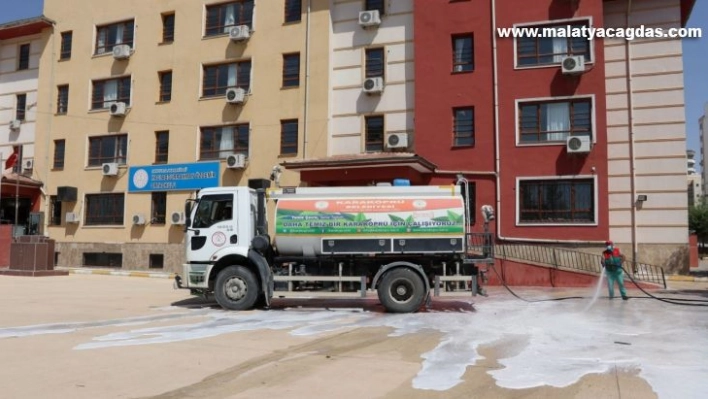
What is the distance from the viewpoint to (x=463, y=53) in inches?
890

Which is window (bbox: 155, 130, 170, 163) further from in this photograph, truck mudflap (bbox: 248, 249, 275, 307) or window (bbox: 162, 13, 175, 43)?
truck mudflap (bbox: 248, 249, 275, 307)

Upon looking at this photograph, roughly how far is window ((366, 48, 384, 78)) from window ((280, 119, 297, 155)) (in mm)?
4057

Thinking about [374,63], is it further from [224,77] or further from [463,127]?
[224,77]

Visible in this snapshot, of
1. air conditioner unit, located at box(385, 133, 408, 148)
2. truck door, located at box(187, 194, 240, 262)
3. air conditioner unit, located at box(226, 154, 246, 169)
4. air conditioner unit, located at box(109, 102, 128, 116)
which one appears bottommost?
truck door, located at box(187, 194, 240, 262)

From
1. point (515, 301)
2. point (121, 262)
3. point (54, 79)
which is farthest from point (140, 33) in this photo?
point (515, 301)

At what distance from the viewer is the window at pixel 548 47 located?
21109mm

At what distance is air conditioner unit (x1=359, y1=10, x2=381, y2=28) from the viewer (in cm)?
2353

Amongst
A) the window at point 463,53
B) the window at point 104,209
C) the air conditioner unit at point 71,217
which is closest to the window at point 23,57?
the window at point 104,209

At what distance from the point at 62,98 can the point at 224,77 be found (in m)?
10.6

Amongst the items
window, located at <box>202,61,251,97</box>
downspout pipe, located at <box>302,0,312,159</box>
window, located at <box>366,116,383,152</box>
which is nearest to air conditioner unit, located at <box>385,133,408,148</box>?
window, located at <box>366,116,383,152</box>

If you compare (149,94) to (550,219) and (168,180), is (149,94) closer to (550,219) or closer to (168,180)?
(168,180)

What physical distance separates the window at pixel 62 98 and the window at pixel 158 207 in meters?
8.04

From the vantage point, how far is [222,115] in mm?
26094

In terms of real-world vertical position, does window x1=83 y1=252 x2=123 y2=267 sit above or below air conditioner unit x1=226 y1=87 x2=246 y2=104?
below
